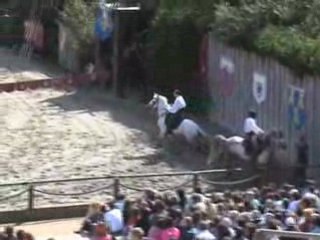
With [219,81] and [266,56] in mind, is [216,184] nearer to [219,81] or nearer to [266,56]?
[266,56]

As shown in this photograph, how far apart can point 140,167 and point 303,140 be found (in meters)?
3.70

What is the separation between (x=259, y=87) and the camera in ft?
99.0

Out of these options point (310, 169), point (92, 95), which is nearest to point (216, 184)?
point (310, 169)

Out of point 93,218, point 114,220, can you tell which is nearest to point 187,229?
point 114,220

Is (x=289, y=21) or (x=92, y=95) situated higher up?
(x=289, y=21)

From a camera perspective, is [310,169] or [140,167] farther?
[140,167]

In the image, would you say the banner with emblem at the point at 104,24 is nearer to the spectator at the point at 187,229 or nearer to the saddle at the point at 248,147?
the saddle at the point at 248,147

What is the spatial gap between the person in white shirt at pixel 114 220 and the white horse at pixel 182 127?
31.6 feet

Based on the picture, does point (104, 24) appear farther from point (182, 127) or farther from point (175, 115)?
point (182, 127)

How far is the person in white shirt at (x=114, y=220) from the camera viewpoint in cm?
1908

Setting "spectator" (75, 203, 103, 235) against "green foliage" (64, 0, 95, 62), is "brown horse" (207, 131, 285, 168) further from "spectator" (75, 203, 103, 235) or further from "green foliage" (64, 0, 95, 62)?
"green foliage" (64, 0, 95, 62)

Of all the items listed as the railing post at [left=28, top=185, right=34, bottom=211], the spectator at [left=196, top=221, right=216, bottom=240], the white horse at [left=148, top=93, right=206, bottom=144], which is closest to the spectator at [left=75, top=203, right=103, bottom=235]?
the spectator at [left=196, top=221, right=216, bottom=240]

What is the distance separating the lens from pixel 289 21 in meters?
30.3

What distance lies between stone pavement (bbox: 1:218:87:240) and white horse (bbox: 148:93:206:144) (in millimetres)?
5828
